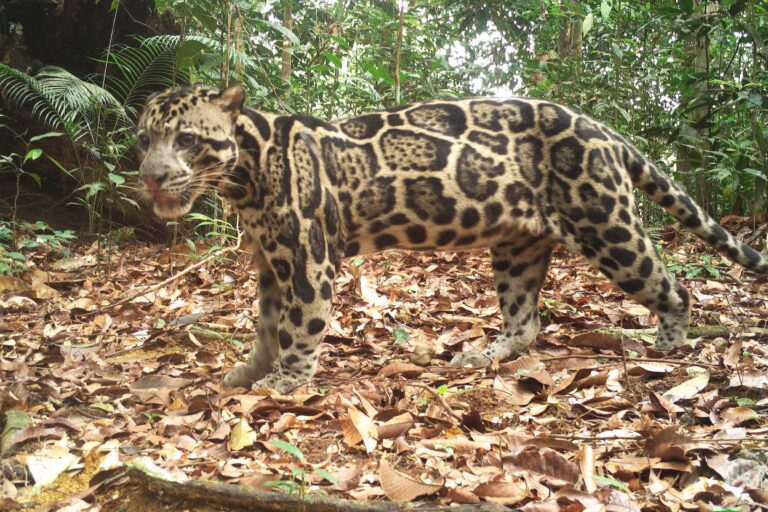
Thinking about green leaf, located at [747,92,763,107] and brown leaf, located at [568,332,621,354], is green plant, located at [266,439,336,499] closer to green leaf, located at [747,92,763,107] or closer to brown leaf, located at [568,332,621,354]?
brown leaf, located at [568,332,621,354]

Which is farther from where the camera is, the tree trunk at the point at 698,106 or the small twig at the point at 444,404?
the tree trunk at the point at 698,106

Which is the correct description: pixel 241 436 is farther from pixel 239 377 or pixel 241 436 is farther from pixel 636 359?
pixel 636 359

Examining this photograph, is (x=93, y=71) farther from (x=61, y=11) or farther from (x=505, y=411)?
(x=505, y=411)

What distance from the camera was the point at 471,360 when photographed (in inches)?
218

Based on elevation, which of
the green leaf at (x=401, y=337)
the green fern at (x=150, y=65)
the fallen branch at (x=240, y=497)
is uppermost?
the green fern at (x=150, y=65)

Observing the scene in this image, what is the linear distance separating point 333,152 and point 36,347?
3040 millimetres

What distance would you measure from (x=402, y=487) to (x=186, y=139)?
285 centimetres

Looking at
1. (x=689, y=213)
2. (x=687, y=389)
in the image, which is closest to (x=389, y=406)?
(x=687, y=389)

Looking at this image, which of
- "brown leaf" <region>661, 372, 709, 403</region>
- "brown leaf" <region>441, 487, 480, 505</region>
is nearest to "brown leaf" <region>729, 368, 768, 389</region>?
"brown leaf" <region>661, 372, 709, 403</region>

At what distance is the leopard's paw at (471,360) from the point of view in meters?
5.50

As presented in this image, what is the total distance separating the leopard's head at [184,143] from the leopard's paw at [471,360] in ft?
7.31

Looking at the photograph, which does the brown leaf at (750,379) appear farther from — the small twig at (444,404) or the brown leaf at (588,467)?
the small twig at (444,404)

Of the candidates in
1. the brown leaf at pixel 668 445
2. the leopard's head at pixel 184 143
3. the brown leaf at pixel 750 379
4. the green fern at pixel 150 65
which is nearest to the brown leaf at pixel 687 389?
the brown leaf at pixel 750 379

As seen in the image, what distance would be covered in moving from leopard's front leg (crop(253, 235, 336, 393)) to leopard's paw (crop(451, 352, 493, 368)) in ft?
3.71
